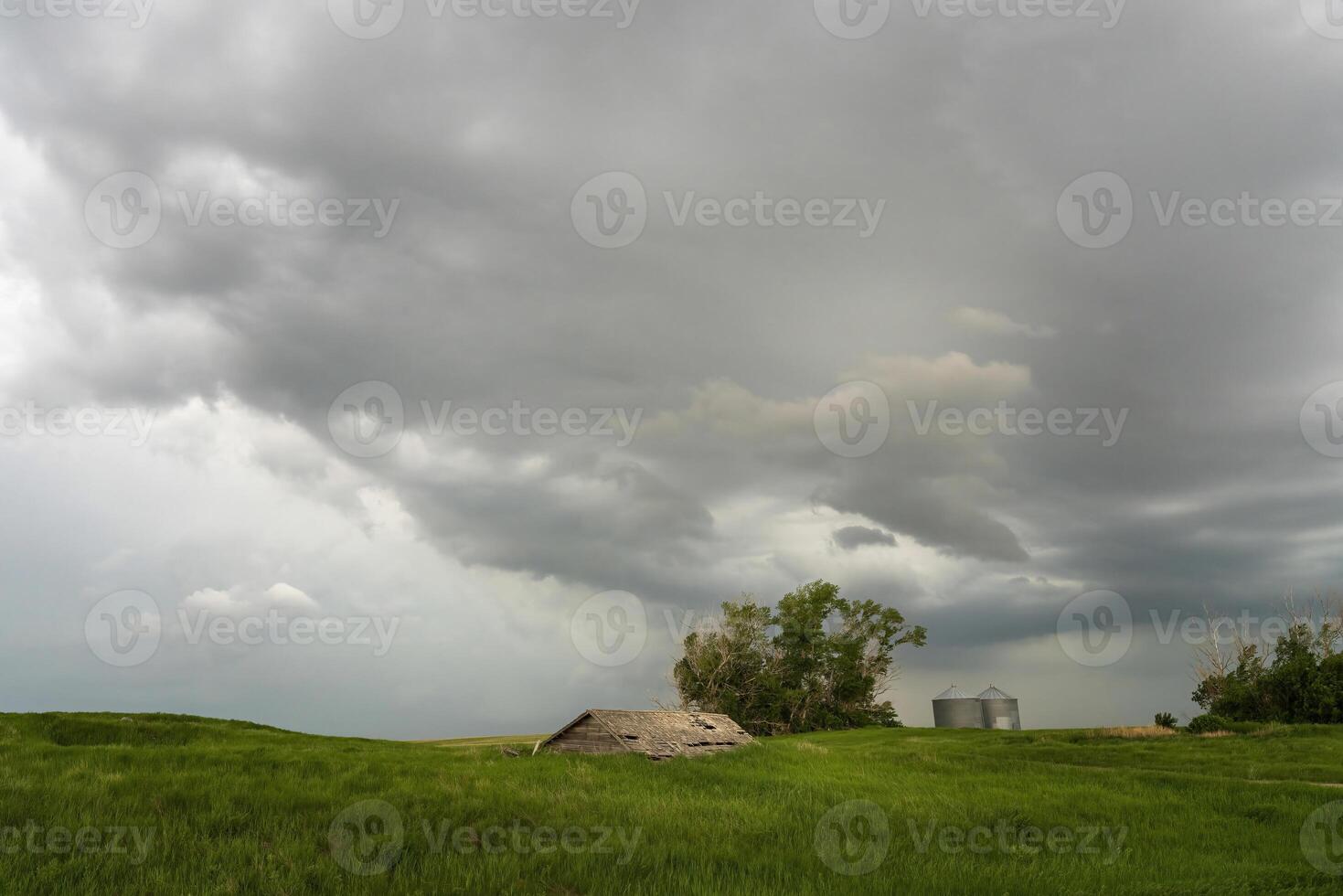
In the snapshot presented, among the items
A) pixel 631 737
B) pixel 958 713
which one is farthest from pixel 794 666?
pixel 631 737

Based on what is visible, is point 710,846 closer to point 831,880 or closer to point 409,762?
point 831,880

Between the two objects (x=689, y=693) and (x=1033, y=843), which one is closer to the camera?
(x=1033, y=843)

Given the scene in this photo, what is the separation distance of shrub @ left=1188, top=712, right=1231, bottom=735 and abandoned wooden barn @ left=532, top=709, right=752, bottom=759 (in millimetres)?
33061

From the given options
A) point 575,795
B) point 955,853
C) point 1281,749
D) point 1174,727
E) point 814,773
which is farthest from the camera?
point 1174,727

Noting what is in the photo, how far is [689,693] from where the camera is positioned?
226ft

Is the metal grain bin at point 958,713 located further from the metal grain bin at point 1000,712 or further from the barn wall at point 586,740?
the barn wall at point 586,740

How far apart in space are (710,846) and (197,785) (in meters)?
7.67

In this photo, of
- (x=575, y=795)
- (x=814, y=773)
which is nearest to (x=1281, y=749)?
(x=814, y=773)
